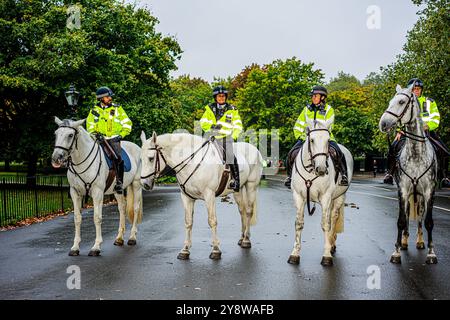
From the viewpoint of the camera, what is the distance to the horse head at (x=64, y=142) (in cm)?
902

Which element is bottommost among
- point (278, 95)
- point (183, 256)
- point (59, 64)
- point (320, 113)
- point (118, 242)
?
point (118, 242)

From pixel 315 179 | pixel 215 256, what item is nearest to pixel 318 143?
pixel 315 179

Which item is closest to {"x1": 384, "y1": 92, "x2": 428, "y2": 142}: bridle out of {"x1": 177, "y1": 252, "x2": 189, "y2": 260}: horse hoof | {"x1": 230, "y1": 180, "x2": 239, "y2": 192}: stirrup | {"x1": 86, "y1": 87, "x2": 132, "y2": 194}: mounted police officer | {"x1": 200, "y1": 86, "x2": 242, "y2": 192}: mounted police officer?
{"x1": 200, "y1": 86, "x2": 242, "y2": 192}: mounted police officer

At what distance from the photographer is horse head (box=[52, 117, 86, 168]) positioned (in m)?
9.02

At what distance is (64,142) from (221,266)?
378cm

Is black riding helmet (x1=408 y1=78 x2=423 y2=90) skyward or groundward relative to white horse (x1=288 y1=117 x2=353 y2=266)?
skyward

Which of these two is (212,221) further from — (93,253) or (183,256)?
(93,253)

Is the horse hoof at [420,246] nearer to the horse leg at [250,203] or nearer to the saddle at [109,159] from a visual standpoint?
the horse leg at [250,203]

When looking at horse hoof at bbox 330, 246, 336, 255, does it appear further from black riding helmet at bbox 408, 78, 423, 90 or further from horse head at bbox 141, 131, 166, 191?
horse head at bbox 141, 131, 166, 191

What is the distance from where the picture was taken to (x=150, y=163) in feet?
29.5

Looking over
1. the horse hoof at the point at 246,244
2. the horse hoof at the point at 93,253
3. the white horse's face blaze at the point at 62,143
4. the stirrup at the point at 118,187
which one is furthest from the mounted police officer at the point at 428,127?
the white horse's face blaze at the point at 62,143

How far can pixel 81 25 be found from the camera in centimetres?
2556

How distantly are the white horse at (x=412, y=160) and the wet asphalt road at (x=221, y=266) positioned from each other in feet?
2.60

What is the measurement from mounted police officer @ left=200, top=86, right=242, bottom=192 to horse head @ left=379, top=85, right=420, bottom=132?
287 cm
